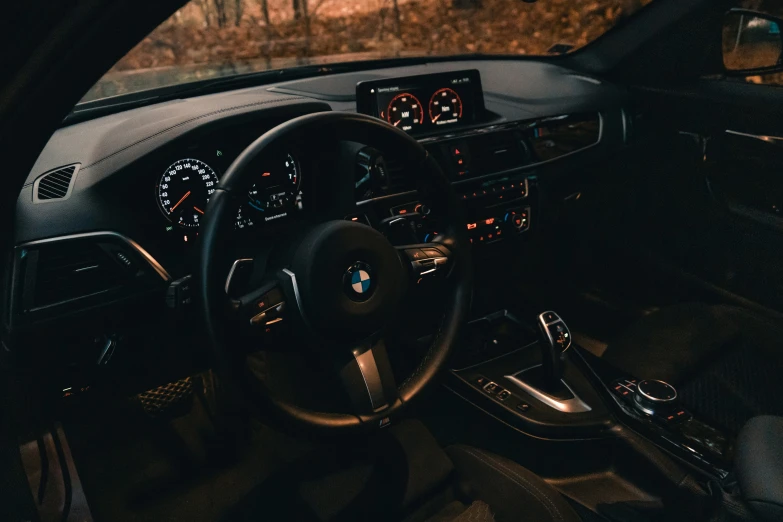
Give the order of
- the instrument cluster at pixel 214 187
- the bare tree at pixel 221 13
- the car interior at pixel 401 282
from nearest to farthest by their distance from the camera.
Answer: the car interior at pixel 401 282 < the instrument cluster at pixel 214 187 < the bare tree at pixel 221 13

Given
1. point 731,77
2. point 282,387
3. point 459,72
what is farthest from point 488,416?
point 731,77

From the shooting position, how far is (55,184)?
1.78m

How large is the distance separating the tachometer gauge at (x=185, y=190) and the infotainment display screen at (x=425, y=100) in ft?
2.34

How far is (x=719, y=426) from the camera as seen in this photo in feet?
7.19

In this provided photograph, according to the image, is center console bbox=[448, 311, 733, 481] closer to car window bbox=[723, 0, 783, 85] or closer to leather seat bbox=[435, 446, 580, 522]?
leather seat bbox=[435, 446, 580, 522]

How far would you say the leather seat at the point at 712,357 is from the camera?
242cm

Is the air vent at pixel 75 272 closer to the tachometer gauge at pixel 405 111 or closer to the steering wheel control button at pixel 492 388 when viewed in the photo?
the tachometer gauge at pixel 405 111

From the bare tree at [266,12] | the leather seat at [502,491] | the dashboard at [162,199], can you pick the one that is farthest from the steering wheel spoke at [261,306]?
the bare tree at [266,12]

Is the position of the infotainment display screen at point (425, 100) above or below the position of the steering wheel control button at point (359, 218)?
above

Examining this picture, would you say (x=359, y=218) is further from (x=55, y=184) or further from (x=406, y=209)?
(x=55, y=184)

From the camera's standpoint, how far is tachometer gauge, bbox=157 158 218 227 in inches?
72.6

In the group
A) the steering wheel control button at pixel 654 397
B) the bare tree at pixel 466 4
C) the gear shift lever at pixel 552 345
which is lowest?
the steering wheel control button at pixel 654 397

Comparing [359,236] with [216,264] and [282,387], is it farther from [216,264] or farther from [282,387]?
[282,387]

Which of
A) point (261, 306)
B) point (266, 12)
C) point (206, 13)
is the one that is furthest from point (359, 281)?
point (266, 12)
